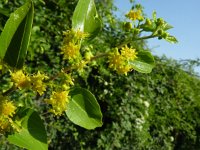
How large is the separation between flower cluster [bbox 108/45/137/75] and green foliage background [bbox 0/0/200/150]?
6.47 ft

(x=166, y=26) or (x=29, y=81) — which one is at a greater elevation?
(x=166, y=26)

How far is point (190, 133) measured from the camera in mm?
6254

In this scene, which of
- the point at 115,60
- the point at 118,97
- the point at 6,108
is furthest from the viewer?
the point at 118,97

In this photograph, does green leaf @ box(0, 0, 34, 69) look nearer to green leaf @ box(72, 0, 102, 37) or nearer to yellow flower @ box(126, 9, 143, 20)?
green leaf @ box(72, 0, 102, 37)

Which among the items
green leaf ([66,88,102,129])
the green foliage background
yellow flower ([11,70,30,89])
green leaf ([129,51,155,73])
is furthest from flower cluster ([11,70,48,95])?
the green foliage background

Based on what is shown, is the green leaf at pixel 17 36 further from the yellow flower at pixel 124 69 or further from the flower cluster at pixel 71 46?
the yellow flower at pixel 124 69

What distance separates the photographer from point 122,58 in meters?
0.99

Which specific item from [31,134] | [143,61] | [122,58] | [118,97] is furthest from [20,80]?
[118,97]

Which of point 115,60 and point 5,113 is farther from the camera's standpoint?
point 115,60

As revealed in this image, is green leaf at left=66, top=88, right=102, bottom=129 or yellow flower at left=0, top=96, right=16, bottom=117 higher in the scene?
yellow flower at left=0, top=96, right=16, bottom=117

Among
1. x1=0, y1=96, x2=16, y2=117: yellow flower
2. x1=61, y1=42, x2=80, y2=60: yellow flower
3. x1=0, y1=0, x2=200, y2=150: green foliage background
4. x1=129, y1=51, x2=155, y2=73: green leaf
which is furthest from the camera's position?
x1=0, y1=0, x2=200, y2=150: green foliage background

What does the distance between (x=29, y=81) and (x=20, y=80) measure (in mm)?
23

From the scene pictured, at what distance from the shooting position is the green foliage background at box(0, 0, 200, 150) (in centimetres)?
385

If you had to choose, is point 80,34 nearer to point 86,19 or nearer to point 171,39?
point 86,19
